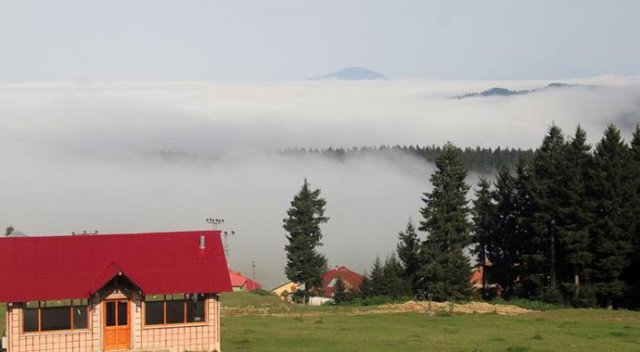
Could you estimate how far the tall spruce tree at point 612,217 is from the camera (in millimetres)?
69875

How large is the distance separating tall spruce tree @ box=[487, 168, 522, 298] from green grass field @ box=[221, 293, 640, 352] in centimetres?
1609

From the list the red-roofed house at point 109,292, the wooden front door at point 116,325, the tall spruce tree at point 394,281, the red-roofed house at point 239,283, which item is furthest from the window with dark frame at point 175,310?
the red-roofed house at point 239,283

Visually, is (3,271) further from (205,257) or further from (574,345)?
(574,345)

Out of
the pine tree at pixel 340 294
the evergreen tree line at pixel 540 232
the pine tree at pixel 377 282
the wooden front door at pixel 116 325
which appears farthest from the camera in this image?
the pine tree at pixel 340 294

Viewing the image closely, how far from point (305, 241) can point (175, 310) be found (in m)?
54.8

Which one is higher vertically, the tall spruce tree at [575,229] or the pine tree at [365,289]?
the tall spruce tree at [575,229]

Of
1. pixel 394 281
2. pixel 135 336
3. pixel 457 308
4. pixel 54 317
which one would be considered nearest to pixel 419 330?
pixel 457 308

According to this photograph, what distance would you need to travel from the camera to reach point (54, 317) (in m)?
39.7

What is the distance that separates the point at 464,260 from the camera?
80.6 meters

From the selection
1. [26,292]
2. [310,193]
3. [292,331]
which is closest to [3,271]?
[26,292]

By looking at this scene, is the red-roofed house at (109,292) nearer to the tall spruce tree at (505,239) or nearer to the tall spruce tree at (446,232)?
the tall spruce tree at (446,232)

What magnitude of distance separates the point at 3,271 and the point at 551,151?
53.0 m

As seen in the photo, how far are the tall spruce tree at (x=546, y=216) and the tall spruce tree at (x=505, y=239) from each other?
389 centimetres

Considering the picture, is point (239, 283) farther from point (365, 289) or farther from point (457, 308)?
point (457, 308)
